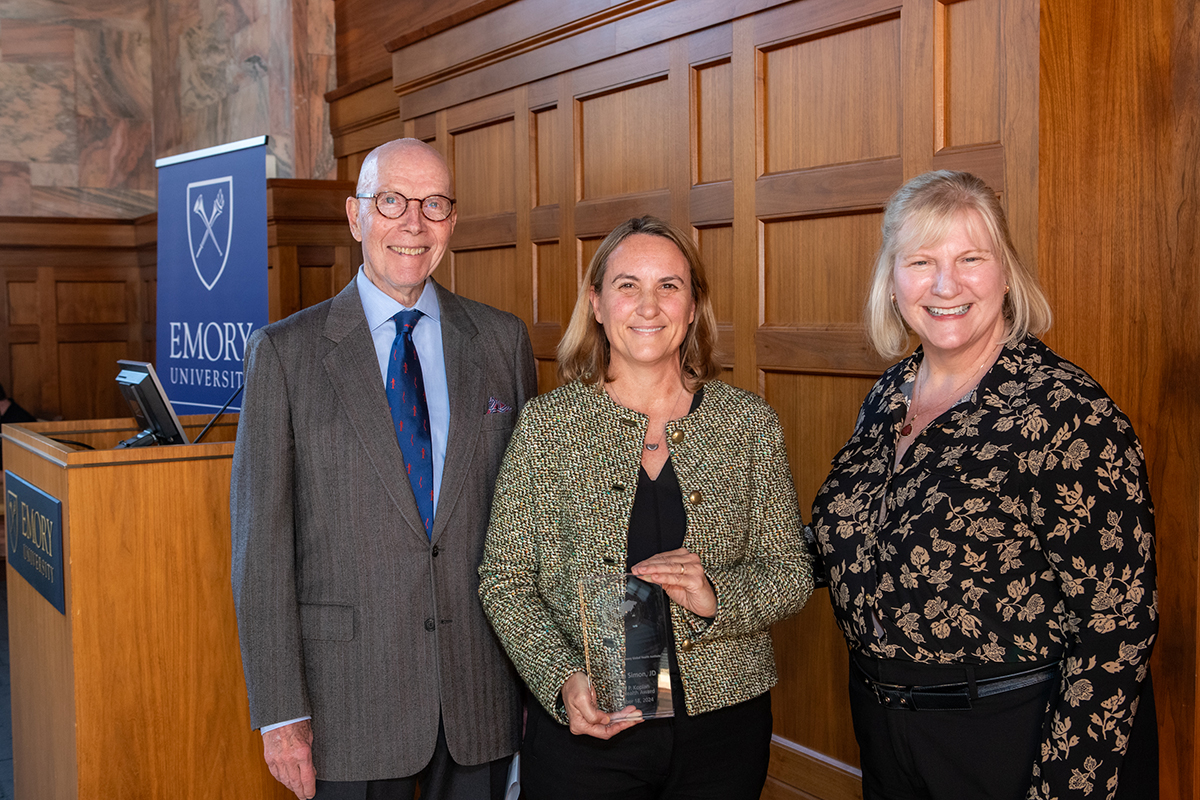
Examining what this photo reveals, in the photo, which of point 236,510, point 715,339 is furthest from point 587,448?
point 236,510

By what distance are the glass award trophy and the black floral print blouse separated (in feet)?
1.27

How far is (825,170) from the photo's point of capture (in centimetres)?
283

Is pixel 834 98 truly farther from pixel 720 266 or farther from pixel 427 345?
pixel 427 345

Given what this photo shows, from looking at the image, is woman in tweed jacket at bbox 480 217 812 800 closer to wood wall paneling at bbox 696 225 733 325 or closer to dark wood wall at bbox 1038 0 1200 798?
dark wood wall at bbox 1038 0 1200 798

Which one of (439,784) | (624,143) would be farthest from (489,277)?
(439,784)

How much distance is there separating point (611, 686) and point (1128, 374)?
1.42 meters

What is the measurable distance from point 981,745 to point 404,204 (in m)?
1.44

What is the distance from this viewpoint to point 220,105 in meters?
6.73

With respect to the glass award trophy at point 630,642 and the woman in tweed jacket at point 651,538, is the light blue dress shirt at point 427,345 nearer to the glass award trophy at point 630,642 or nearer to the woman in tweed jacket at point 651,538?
the woman in tweed jacket at point 651,538

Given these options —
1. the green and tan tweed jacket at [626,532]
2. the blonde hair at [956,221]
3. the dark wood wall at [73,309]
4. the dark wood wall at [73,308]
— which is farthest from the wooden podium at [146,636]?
the dark wood wall at [73,309]

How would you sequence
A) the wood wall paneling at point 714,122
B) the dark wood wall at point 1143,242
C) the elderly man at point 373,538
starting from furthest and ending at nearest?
the wood wall paneling at point 714,122 → the dark wood wall at point 1143,242 → the elderly man at point 373,538

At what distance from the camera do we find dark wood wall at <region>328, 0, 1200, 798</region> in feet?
7.48

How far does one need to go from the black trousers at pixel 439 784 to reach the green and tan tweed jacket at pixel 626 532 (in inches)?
14.5

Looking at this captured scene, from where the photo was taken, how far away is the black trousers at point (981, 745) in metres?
1.66
